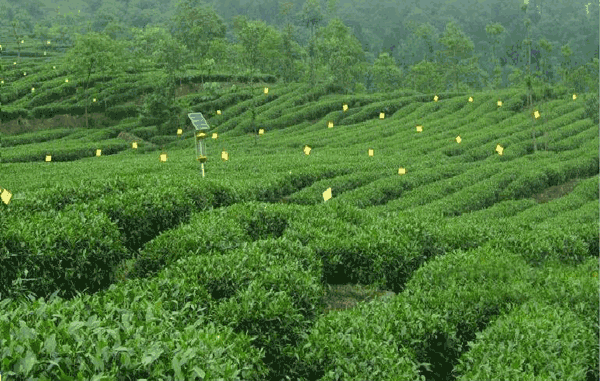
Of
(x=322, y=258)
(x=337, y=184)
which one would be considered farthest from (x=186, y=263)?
(x=337, y=184)

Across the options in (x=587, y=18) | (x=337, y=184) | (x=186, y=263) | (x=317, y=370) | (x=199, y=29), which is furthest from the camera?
(x=587, y=18)

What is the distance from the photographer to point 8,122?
59.2 meters

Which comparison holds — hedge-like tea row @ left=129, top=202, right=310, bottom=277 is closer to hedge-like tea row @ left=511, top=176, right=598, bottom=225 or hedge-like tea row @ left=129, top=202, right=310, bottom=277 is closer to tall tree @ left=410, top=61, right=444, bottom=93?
hedge-like tea row @ left=511, top=176, right=598, bottom=225

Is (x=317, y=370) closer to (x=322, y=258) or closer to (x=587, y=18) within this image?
(x=322, y=258)

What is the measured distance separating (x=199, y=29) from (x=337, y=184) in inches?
2605

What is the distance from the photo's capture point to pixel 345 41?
8550 centimetres

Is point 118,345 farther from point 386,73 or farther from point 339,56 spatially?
point 386,73

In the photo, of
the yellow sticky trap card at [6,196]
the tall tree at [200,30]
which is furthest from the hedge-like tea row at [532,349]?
the tall tree at [200,30]

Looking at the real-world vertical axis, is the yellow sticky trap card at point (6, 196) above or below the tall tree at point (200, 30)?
below

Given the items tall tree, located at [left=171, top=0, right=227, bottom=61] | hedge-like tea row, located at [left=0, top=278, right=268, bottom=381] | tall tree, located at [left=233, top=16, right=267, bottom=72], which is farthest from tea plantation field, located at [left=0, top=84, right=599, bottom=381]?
tall tree, located at [left=171, top=0, right=227, bottom=61]

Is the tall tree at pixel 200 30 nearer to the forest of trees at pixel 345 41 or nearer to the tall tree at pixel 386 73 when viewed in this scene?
the forest of trees at pixel 345 41

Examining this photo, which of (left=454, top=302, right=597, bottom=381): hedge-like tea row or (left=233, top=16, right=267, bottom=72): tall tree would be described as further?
(left=233, top=16, right=267, bottom=72): tall tree

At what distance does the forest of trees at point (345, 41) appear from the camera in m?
74.3

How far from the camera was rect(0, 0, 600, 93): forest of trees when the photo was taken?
7427 cm
